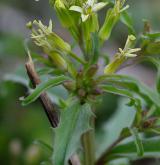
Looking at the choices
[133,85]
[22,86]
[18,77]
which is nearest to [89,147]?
[133,85]

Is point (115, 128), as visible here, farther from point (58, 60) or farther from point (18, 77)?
point (58, 60)

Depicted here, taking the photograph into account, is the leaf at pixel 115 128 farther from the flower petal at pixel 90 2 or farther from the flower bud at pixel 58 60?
the flower petal at pixel 90 2

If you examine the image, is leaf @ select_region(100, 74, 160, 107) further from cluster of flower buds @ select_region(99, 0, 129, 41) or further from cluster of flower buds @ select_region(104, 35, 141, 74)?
cluster of flower buds @ select_region(99, 0, 129, 41)

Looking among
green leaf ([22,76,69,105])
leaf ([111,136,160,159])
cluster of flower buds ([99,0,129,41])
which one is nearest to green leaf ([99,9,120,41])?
cluster of flower buds ([99,0,129,41])

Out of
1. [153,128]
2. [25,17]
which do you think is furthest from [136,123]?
[25,17]

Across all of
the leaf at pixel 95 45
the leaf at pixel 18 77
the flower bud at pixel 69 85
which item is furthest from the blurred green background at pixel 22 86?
the leaf at pixel 95 45

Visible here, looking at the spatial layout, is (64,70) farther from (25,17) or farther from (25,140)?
(25,17)
